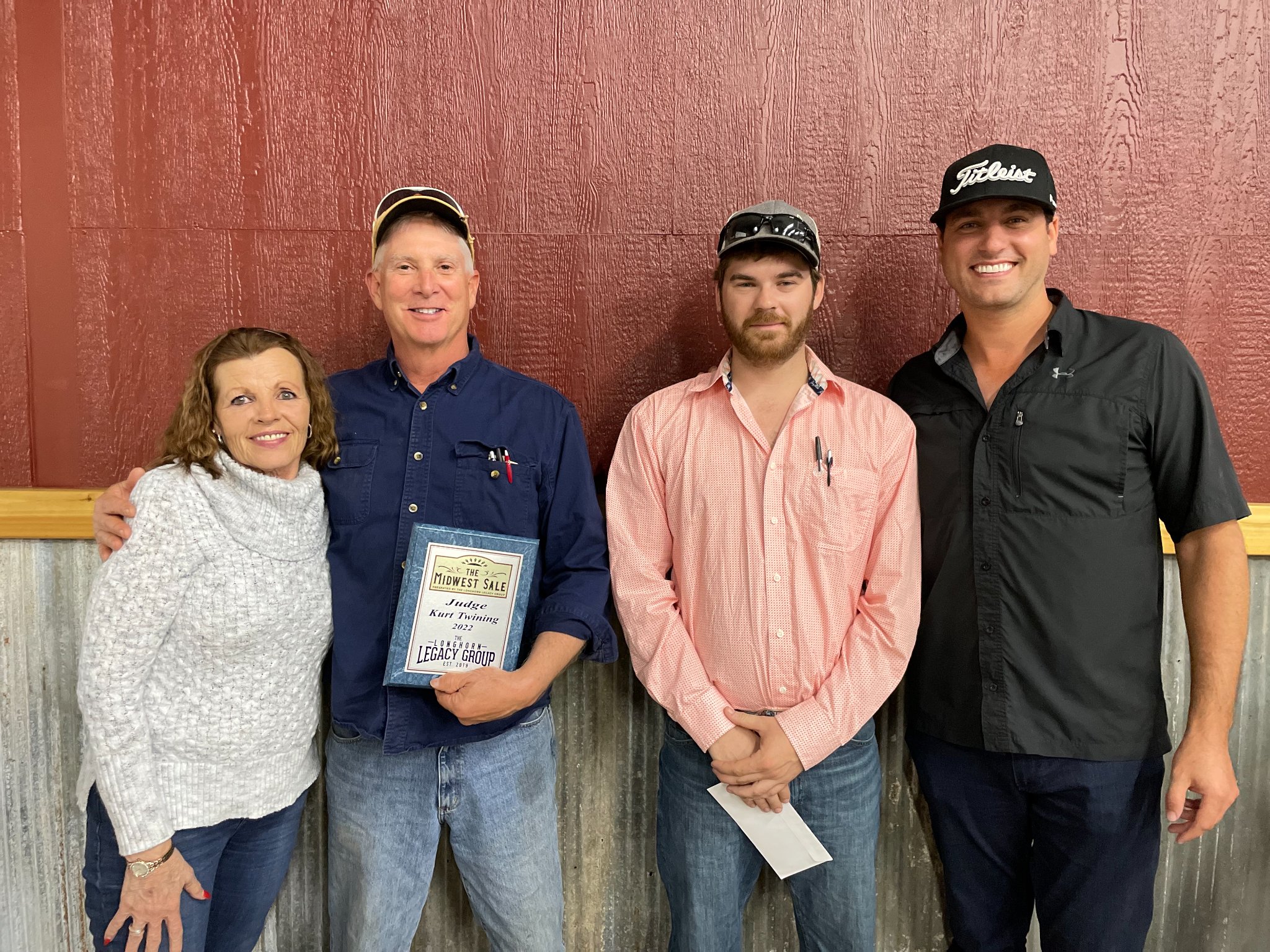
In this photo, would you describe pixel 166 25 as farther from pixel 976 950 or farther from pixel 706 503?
pixel 976 950

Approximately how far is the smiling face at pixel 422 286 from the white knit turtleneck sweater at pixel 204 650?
1.36 feet

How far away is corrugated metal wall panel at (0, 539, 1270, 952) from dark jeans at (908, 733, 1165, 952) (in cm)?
34

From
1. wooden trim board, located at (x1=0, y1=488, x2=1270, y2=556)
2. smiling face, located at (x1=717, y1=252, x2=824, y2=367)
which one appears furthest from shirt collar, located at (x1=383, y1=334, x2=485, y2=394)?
wooden trim board, located at (x1=0, y1=488, x2=1270, y2=556)

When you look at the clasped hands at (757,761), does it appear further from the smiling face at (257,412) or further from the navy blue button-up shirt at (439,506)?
the smiling face at (257,412)

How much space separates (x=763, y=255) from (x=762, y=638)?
0.91 meters

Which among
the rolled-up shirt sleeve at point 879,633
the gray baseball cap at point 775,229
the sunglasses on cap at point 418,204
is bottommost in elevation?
the rolled-up shirt sleeve at point 879,633

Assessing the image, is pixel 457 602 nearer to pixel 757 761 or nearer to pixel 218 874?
pixel 757 761

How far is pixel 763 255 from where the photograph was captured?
70.0 inches

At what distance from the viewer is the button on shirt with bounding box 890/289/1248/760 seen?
1701mm

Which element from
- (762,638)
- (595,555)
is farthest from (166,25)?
(762,638)

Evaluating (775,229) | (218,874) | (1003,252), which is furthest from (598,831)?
(1003,252)

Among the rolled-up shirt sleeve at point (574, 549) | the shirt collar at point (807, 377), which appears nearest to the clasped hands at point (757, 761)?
the rolled-up shirt sleeve at point (574, 549)

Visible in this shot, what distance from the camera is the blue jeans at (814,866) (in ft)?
5.75

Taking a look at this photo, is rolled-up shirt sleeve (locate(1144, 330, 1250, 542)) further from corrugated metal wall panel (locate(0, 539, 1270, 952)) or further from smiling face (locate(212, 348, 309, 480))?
smiling face (locate(212, 348, 309, 480))
